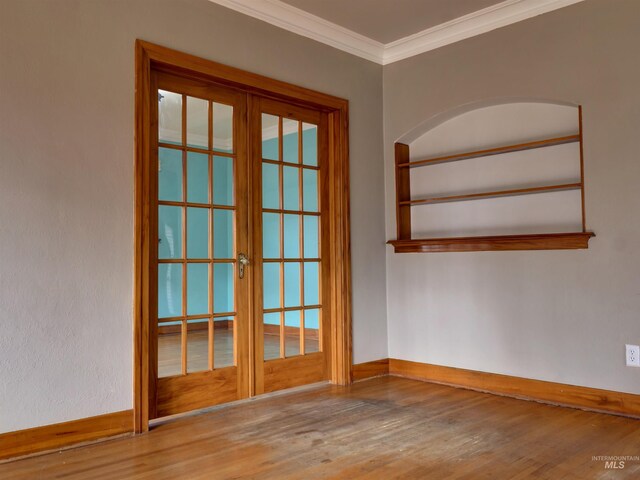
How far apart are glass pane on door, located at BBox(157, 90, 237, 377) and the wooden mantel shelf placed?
1451mm

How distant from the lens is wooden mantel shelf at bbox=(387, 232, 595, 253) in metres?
3.35

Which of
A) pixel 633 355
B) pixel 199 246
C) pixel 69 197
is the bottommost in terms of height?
pixel 633 355

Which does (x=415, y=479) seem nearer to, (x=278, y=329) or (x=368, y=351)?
(x=278, y=329)

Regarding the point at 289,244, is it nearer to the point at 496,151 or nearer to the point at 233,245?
the point at 233,245

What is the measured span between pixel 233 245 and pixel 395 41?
2113mm

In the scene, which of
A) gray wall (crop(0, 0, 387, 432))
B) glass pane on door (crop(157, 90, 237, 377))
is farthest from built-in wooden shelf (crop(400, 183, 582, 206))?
gray wall (crop(0, 0, 387, 432))

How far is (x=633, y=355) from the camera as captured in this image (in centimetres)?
312

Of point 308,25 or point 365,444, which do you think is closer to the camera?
point 365,444

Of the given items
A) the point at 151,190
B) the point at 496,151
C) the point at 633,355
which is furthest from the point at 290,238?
the point at 633,355

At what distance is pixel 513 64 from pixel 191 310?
2694 millimetres

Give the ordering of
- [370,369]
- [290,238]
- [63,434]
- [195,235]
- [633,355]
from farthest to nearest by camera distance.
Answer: [370,369] → [290,238] → [195,235] → [633,355] → [63,434]

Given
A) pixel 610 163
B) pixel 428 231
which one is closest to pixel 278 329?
pixel 428 231

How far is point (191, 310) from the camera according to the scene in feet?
10.9
